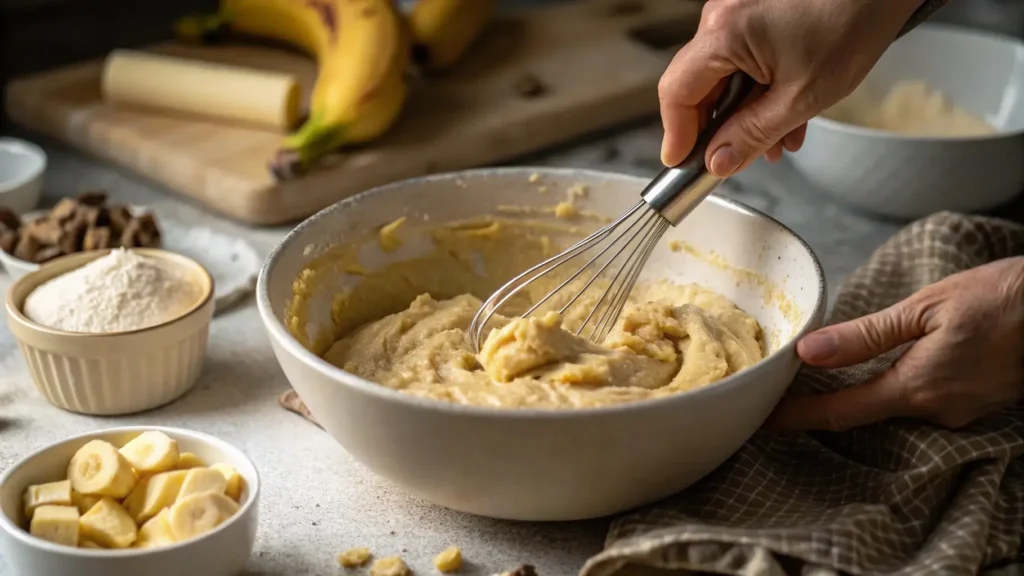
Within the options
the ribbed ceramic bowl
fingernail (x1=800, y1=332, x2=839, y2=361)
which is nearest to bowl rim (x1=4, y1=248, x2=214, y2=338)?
the ribbed ceramic bowl

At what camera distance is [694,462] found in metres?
1.15

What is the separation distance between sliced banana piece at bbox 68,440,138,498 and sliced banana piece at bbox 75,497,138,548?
0.02 meters

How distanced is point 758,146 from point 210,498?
28.6 inches

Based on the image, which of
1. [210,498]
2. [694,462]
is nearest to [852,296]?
[694,462]

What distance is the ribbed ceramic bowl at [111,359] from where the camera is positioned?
1412 mm

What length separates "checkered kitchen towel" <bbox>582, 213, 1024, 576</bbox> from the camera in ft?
3.56

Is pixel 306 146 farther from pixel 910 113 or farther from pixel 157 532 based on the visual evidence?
pixel 910 113

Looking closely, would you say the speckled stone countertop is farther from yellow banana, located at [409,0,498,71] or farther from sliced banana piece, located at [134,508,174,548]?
yellow banana, located at [409,0,498,71]

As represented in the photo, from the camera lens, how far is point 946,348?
48.3 inches

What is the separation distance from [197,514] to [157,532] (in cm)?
5

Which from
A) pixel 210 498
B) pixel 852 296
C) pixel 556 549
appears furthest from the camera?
pixel 852 296

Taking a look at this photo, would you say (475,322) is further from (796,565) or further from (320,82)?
(320,82)

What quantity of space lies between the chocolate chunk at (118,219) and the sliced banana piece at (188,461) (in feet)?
2.38

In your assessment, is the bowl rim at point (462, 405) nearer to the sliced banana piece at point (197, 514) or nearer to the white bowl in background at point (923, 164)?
the sliced banana piece at point (197, 514)
